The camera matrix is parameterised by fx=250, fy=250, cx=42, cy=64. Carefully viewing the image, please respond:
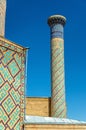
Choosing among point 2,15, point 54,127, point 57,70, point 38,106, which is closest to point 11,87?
point 54,127

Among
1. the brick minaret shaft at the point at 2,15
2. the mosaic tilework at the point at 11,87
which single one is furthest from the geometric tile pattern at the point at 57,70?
the mosaic tilework at the point at 11,87

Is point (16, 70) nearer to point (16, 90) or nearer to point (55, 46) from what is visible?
point (16, 90)

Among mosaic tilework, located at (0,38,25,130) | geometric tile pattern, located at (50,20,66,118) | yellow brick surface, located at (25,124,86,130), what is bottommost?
yellow brick surface, located at (25,124,86,130)

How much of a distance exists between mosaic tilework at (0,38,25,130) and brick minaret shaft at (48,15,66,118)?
235 inches

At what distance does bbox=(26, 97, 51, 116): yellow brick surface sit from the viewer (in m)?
12.7

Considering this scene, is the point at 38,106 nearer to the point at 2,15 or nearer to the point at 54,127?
the point at 54,127

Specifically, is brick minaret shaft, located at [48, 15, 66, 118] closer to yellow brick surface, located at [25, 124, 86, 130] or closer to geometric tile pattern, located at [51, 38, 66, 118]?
geometric tile pattern, located at [51, 38, 66, 118]

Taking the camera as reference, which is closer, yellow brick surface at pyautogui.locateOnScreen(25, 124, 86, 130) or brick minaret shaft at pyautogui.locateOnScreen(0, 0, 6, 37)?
yellow brick surface at pyautogui.locateOnScreen(25, 124, 86, 130)

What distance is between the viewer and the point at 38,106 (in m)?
12.8

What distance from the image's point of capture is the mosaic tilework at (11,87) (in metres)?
6.10

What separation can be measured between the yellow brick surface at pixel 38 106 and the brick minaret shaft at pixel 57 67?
13.6 inches

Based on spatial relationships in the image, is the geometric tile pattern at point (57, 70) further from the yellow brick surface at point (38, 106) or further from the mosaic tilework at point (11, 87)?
the mosaic tilework at point (11, 87)

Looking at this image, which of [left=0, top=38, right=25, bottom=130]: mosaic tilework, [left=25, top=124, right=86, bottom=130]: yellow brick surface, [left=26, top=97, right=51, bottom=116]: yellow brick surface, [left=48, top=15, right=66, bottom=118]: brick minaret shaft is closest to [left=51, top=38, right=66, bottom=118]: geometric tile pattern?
[left=48, top=15, right=66, bottom=118]: brick minaret shaft

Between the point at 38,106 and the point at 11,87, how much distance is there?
656cm
